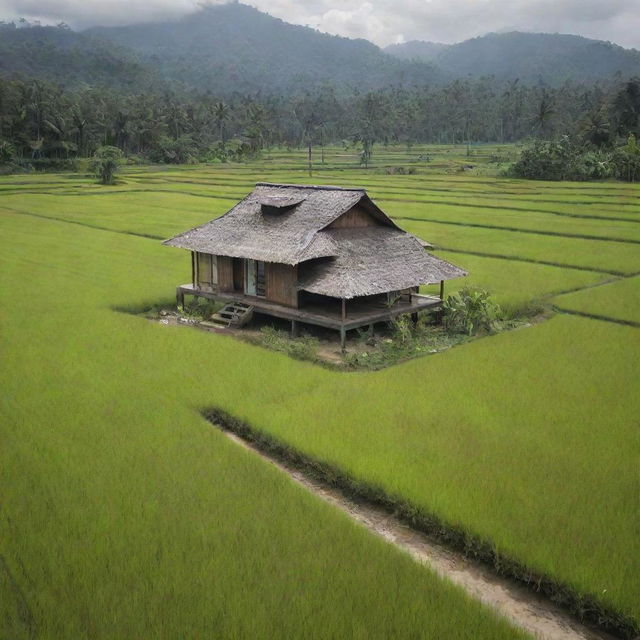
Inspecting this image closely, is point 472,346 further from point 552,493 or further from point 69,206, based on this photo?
point 69,206

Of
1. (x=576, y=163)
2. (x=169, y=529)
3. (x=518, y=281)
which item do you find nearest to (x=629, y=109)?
(x=576, y=163)

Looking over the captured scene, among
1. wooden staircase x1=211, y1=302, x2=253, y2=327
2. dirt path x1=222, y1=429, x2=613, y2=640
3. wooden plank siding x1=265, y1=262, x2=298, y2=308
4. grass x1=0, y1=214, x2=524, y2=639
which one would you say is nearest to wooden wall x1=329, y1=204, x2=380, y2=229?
wooden plank siding x1=265, y1=262, x2=298, y2=308

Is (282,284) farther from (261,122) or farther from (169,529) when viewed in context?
(261,122)

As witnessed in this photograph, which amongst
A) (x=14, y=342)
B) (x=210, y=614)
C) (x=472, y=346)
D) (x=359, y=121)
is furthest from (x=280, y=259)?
(x=359, y=121)

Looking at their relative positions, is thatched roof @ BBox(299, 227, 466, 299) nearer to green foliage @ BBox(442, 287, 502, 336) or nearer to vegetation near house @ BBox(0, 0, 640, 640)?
A: vegetation near house @ BBox(0, 0, 640, 640)

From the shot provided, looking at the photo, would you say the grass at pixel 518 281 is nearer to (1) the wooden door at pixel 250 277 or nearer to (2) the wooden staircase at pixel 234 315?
(1) the wooden door at pixel 250 277

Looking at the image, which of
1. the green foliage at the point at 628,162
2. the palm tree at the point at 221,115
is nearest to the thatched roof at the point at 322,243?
the green foliage at the point at 628,162

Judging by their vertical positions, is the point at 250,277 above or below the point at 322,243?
below
